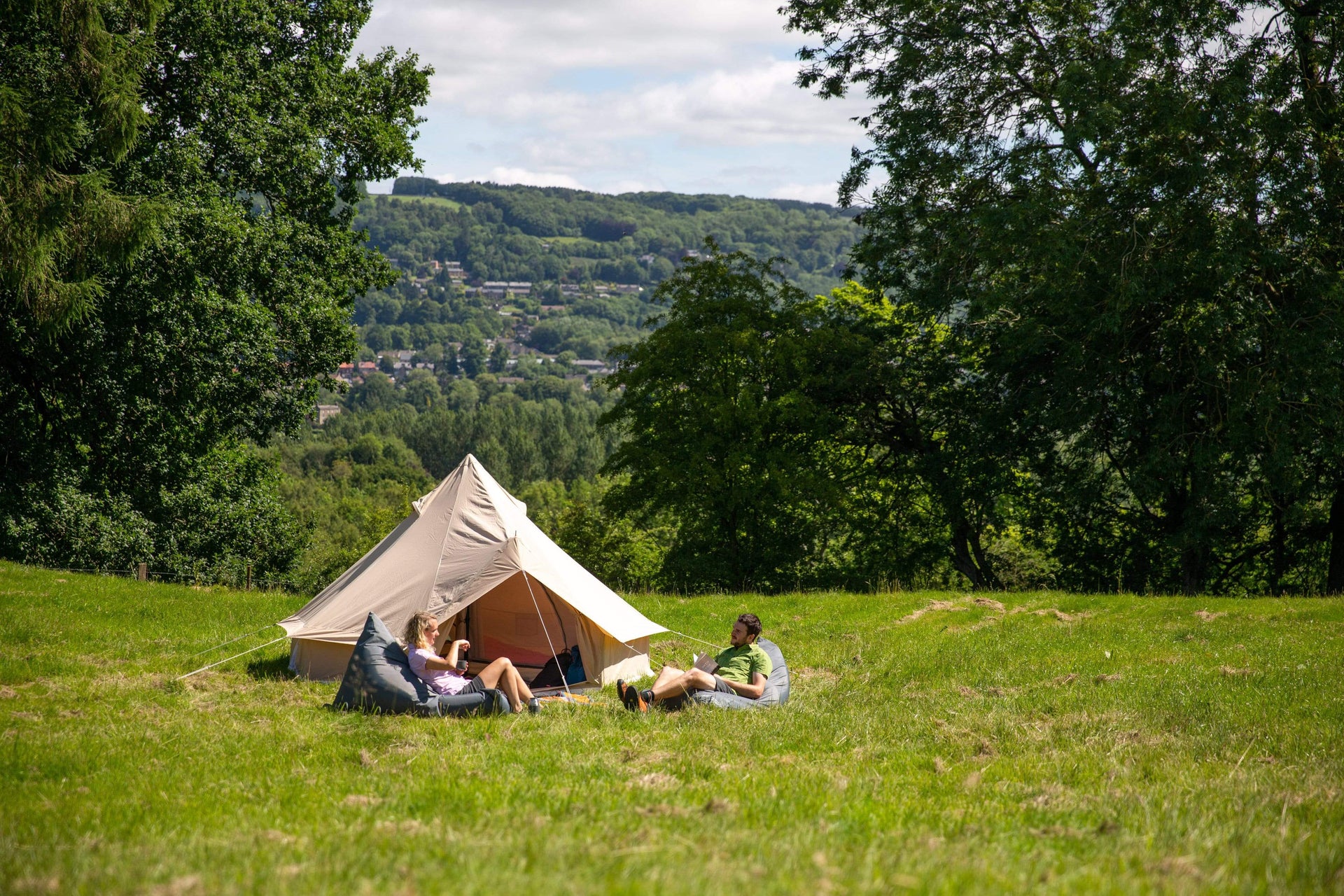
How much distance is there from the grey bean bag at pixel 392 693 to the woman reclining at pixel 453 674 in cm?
10

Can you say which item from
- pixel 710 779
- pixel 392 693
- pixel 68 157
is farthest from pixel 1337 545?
pixel 68 157

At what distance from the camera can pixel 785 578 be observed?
26.5 meters

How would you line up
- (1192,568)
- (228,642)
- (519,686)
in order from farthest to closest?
1. (1192,568)
2. (228,642)
3. (519,686)

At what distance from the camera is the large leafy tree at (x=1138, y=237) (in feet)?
53.3

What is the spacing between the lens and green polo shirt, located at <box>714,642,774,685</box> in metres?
9.72

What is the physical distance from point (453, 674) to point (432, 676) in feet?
0.73

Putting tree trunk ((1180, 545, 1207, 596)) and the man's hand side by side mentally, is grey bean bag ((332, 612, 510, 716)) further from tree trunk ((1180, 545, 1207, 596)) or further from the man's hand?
tree trunk ((1180, 545, 1207, 596))

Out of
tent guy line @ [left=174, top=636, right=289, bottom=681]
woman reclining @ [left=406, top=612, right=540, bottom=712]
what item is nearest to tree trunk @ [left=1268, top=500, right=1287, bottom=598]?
woman reclining @ [left=406, top=612, right=540, bottom=712]

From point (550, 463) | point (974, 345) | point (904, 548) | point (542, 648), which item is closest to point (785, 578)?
point (904, 548)

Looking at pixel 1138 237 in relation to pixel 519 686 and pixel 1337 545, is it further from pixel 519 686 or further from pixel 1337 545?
pixel 519 686

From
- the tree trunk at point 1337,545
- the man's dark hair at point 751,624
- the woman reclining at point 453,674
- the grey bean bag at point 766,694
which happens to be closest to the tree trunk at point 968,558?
the tree trunk at point 1337,545

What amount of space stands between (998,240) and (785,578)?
461 inches

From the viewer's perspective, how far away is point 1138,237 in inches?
667

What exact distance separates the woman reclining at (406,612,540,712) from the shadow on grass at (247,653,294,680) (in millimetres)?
2205
